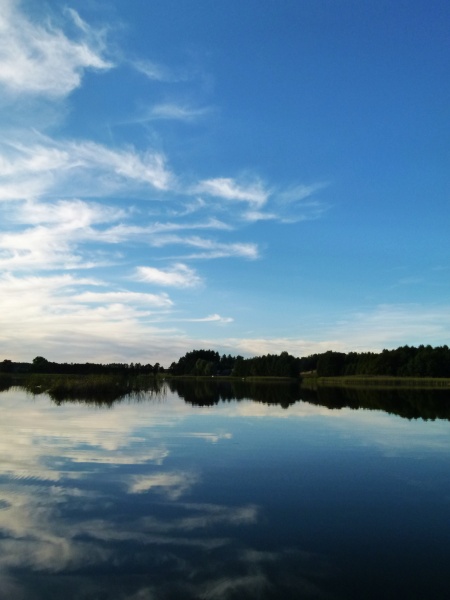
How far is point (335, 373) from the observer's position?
160625mm

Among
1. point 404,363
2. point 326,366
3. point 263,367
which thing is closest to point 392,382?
point 404,363

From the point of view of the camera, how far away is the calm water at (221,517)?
7.68m

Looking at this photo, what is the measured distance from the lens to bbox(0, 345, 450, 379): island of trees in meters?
119

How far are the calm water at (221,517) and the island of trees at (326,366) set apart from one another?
70520 mm

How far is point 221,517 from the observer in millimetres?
10789

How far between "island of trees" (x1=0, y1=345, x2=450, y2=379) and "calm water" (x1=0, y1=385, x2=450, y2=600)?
70.5 metres

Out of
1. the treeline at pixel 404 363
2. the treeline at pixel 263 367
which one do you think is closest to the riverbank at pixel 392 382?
the treeline at pixel 404 363

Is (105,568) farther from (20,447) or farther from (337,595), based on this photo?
(20,447)

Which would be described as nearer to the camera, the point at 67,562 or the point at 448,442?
the point at 67,562

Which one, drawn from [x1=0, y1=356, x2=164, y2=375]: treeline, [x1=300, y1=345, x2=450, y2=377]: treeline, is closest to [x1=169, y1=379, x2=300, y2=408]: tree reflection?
[x1=300, y1=345, x2=450, y2=377]: treeline

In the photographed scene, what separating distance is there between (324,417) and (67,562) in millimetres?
26350

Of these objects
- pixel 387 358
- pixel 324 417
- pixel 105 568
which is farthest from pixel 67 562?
pixel 387 358

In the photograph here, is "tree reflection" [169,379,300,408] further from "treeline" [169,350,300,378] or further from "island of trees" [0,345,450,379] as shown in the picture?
"treeline" [169,350,300,378]

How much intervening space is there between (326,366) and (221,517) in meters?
156
